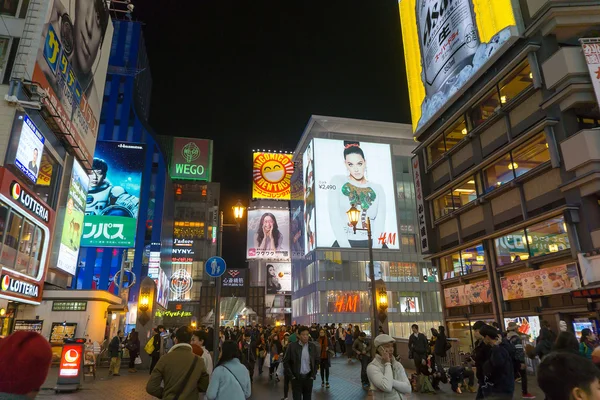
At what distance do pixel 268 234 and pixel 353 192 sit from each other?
41.3 m

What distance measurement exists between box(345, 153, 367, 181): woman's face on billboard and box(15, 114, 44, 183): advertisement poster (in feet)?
146

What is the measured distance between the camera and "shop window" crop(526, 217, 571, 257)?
18.6 metres

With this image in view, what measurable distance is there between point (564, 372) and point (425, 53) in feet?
106

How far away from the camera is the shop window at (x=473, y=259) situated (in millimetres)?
24817

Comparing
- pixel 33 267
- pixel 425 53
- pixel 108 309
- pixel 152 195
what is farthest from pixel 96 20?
pixel 152 195

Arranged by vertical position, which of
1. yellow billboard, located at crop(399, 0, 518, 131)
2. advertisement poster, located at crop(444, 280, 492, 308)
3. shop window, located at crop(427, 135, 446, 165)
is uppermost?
yellow billboard, located at crop(399, 0, 518, 131)

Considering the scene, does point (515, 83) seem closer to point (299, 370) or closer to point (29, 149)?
point (299, 370)

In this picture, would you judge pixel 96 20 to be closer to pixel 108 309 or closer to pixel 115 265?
pixel 108 309

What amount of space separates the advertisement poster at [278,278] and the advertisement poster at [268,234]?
576 centimetres

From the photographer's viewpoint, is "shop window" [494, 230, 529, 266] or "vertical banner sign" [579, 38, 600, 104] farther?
"shop window" [494, 230, 529, 266]

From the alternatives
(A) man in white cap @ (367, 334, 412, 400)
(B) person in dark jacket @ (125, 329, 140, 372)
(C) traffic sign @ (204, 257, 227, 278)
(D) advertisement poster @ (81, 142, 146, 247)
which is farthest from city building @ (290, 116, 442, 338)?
(A) man in white cap @ (367, 334, 412, 400)

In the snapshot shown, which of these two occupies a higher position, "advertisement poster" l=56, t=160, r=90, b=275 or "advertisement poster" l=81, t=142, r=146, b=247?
"advertisement poster" l=81, t=142, r=146, b=247

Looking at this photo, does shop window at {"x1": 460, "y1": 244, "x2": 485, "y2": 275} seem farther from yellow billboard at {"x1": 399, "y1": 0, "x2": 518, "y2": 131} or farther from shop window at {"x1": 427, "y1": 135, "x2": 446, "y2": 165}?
yellow billboard at {"x1": 399, "y1": 0, "x2": 518, "y2": 131}

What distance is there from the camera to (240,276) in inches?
3639
